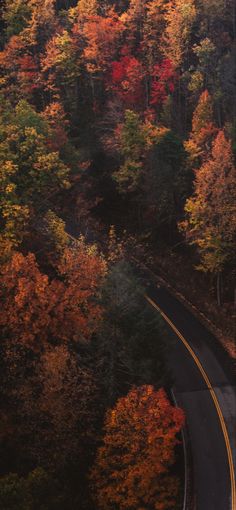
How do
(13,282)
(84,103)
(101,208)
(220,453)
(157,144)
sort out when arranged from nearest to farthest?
(13,282) < (220,453) < (157,144) < (101,208) < (84,103)

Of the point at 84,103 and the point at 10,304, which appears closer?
the point at 10,304

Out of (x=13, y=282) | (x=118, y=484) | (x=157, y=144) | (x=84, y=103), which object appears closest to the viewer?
(x=118, y=484)

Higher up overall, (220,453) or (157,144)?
(157,144)

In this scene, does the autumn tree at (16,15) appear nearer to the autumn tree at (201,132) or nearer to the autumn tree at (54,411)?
the autumn tree at (201,132)

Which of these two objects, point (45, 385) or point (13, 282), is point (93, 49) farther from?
point (45, 385)

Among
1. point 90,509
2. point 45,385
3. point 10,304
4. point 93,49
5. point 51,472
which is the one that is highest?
point 93,49

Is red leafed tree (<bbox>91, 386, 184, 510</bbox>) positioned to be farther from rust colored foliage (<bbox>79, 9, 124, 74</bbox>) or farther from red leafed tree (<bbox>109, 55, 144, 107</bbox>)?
rust colored foliage (<bbox>79, 9, 124, 74</bbox>)

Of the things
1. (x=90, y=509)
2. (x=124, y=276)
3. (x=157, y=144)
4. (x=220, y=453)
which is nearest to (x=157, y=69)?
(x=157, y=144)

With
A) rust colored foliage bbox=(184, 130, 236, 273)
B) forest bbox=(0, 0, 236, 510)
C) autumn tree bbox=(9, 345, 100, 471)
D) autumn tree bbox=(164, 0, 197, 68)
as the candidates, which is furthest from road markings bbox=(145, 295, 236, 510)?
autumn tree bbox=(164, 0, 197, 68)
